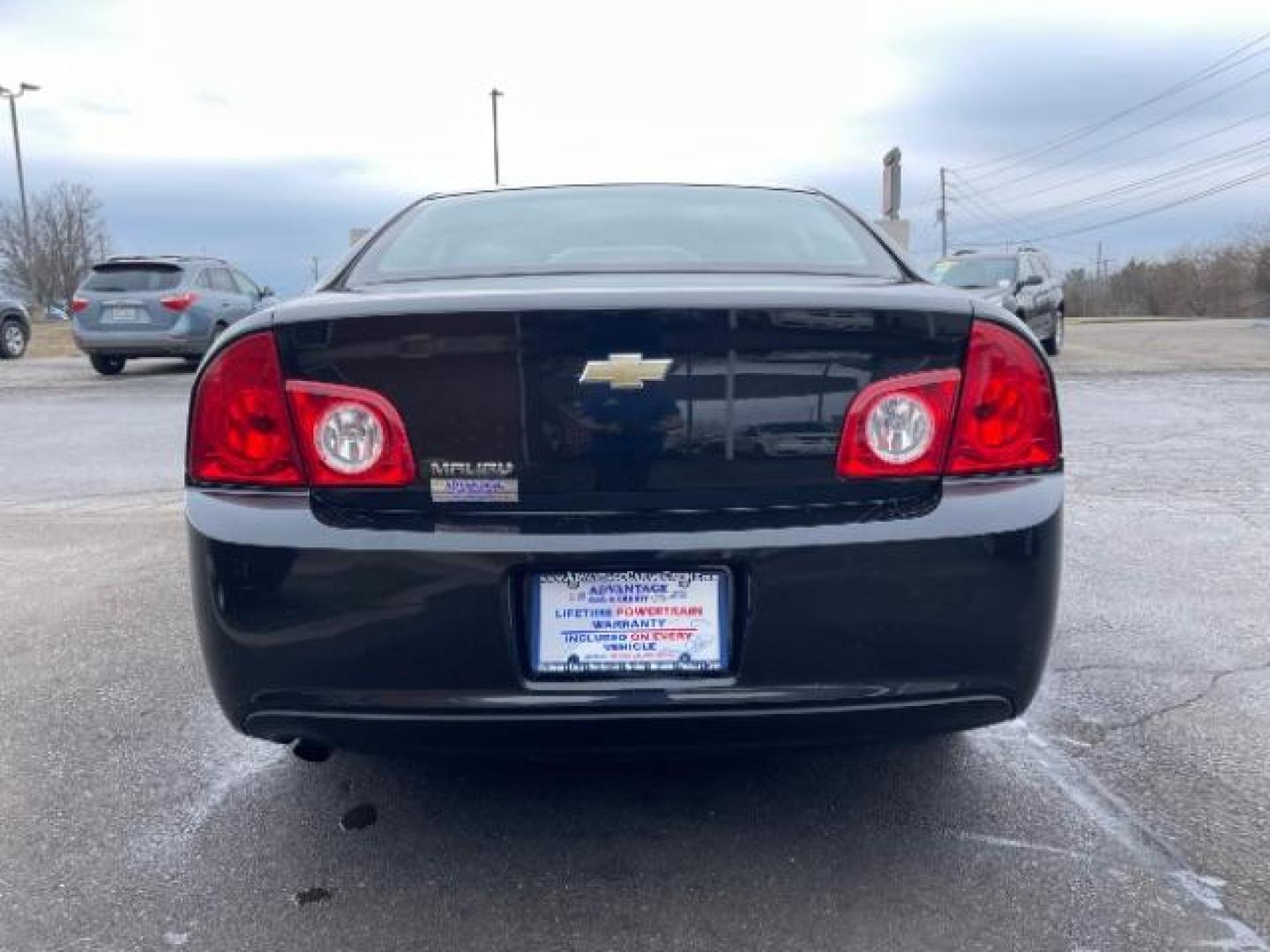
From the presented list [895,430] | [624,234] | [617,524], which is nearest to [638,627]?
[617,524]

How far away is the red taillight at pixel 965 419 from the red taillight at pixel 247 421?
1.08m

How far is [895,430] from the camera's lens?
218 centimetres

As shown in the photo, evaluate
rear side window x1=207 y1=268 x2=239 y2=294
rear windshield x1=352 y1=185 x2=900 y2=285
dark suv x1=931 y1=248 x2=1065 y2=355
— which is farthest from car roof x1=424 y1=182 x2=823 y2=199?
rear side window x1=207 y1=268 x2=239 y2=294

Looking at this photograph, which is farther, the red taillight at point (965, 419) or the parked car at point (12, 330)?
the parked car at point (12, 330)

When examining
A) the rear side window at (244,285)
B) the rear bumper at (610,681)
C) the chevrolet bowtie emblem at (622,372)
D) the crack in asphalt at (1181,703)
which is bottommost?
the crack in asphalt at (1181,703)

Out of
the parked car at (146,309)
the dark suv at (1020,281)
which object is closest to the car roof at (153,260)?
the parked car at (146,309)

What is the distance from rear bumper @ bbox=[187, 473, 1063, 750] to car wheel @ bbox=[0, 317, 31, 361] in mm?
19792

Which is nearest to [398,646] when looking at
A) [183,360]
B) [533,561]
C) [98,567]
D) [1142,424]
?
[533,561]

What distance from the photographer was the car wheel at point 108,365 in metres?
15.7

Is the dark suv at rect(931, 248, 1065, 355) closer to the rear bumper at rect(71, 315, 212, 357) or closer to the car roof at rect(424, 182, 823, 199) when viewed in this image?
the rear bumper at rect(71, 315, 212, 357)

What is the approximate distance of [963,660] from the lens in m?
2.19

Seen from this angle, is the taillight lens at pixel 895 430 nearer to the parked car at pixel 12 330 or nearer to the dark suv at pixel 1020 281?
the dark suv at pixel 1020 281

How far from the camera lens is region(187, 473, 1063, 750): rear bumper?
2.11 metres

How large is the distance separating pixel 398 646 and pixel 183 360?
17570 millimetres
